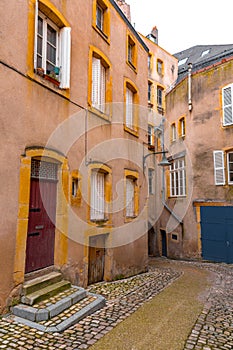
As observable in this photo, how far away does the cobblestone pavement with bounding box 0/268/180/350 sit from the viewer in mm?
3654

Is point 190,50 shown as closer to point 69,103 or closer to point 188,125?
point 188,125

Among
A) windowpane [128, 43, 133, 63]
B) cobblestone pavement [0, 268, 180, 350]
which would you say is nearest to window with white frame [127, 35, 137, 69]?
windowpane [128, 43, 133, 63]

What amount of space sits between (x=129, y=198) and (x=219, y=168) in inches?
208

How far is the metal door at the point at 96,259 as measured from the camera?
7.01 meters

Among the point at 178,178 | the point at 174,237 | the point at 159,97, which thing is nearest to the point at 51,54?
the point at 178,178

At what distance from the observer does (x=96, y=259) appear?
285 inches

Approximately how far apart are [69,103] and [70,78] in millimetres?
594

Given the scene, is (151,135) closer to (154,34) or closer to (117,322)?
(154,34)

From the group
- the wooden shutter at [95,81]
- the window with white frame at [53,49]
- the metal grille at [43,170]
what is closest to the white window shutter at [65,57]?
the window with white frame at [53,49]

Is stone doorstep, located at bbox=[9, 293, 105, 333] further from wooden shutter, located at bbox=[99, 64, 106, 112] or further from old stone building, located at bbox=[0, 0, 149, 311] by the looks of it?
wooden shutter, located at bbox=[99, 64, 106, 112]

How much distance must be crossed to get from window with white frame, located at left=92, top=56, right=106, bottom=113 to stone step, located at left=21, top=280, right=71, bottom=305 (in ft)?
15.2

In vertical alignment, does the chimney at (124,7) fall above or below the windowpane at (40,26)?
above

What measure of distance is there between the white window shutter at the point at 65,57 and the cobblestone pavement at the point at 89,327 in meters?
4.70

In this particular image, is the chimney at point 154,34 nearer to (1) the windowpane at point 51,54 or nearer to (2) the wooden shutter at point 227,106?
(2) the wooden shutter at point 227,106
